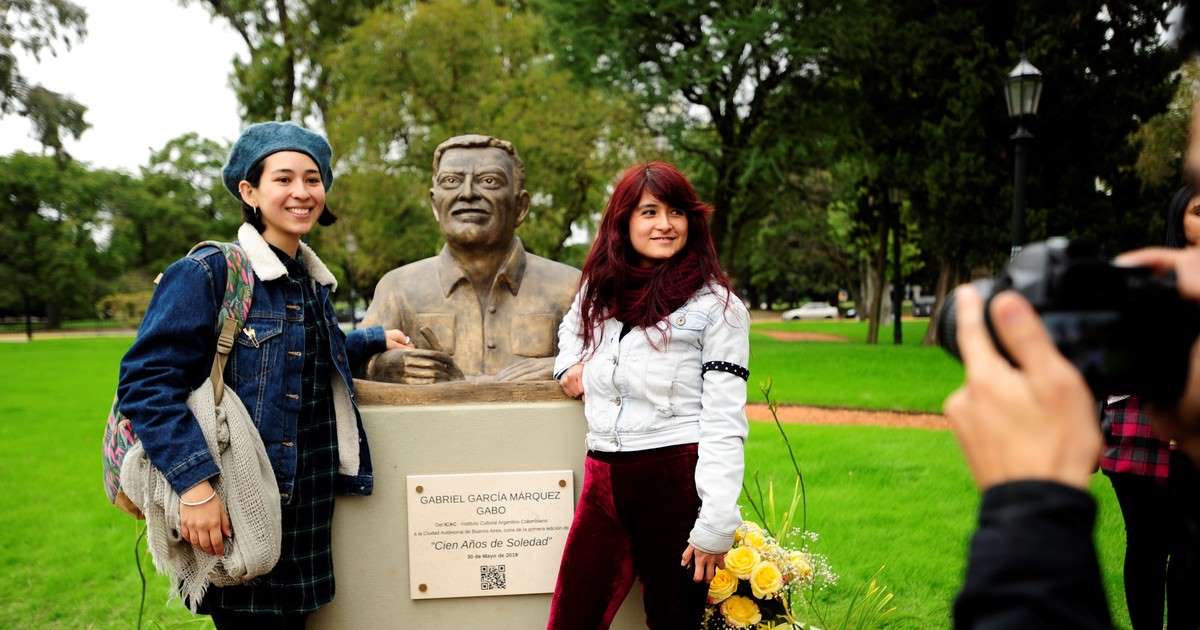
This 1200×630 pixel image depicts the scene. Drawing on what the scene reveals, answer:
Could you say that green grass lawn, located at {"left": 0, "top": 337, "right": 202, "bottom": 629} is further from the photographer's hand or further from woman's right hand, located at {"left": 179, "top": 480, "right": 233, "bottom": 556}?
the photographer's hand

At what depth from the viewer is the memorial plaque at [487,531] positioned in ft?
11.2

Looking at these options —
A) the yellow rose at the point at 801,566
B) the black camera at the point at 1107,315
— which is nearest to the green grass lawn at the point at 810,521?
the yellow rose at the point at 801,566

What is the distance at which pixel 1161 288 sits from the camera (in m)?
0.93

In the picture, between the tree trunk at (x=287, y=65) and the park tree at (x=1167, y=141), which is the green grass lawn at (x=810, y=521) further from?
the tree trunk at (x=287, y=65)

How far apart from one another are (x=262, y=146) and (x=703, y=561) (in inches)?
74.0

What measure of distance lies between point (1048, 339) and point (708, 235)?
2.09 m

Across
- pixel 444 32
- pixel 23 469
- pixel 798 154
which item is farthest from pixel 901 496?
pixel 798 154

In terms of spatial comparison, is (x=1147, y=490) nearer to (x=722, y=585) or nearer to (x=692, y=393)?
(x=722, y=585)

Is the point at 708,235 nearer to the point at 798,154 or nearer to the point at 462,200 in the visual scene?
the point at 462,200

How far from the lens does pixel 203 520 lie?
8.02 ft

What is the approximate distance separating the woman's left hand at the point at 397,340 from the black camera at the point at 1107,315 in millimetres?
2871

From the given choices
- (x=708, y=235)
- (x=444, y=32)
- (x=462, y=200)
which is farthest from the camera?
(x=444, y=32)

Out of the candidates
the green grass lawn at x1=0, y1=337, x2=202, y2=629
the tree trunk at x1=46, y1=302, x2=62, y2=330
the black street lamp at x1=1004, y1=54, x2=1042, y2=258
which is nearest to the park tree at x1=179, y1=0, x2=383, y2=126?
the green grass lawn at x1=0, y1=337, x2=202, y2=629

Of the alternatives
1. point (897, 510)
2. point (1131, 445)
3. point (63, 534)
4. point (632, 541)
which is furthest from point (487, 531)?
point (63, 534)
